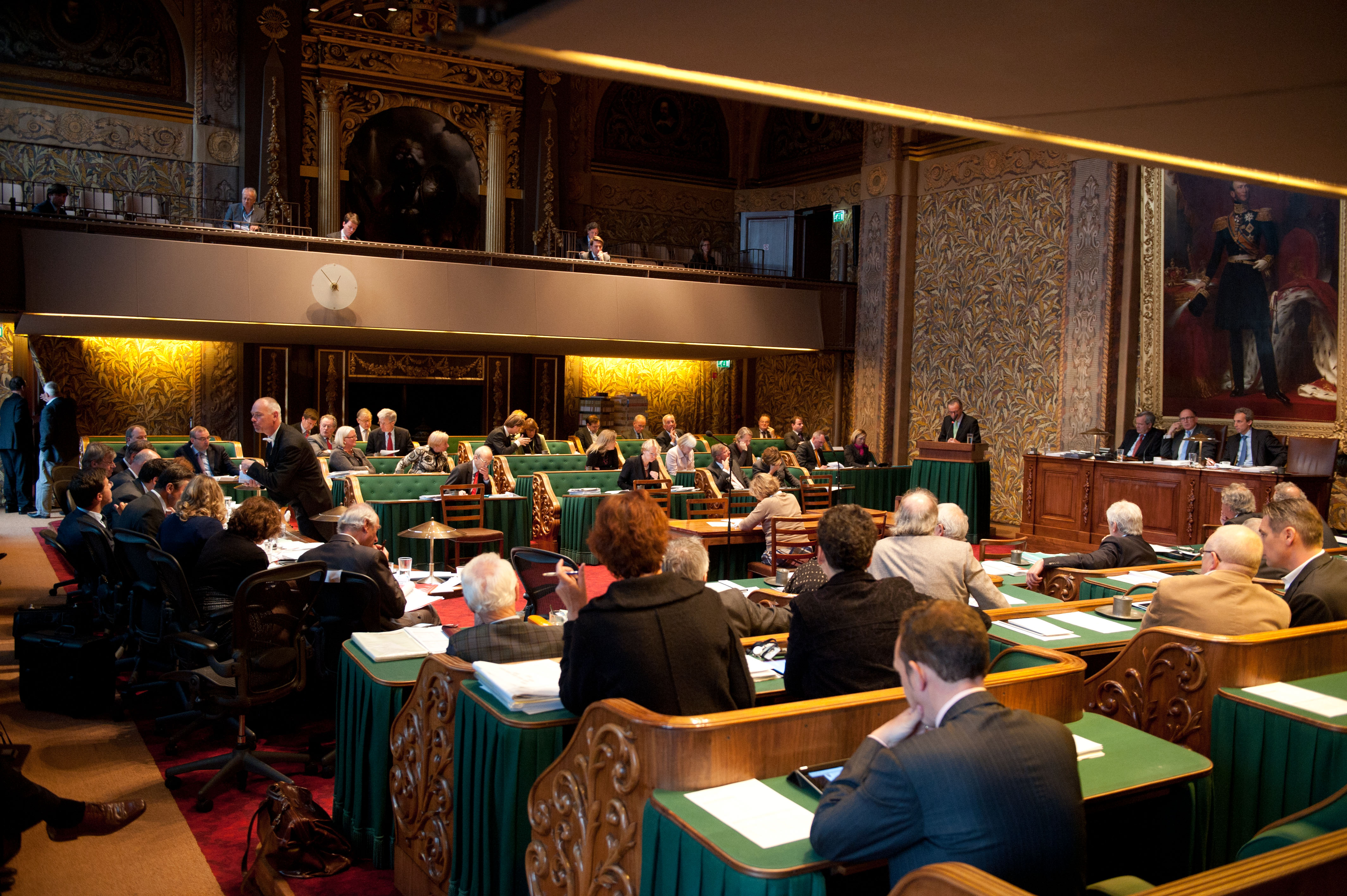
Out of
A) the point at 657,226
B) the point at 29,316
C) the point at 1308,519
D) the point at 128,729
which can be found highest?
the point at 657,226

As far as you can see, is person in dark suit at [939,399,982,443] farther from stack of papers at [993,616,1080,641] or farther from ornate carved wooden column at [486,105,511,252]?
stack of papers at [993,616,1080,641]

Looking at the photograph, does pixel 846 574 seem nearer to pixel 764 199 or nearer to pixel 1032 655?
pixel 1032 655

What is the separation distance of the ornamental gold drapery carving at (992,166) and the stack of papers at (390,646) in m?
11.4

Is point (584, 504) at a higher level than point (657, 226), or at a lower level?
lower

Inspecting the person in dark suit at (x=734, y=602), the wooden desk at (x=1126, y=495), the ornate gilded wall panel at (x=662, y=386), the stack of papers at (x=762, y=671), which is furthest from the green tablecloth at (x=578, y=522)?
the ornate gilded wall panel at (x=662, y=386)

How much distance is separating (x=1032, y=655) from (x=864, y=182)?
522 inches

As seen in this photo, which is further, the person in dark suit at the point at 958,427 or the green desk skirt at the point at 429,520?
the person in dark suit at the point at 958,427

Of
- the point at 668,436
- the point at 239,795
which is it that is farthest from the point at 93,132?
the point at 239,795

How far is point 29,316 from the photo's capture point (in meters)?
10.8

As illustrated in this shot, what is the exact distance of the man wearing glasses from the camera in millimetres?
10156

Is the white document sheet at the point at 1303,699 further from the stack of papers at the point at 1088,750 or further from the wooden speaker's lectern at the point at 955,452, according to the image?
the wooden speaker's lectern at the point at 955,452

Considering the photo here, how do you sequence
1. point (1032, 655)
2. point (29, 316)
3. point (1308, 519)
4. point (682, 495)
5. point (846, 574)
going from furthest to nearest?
point (29, 316) → point (682, 495) → point (1308, 519) → point (1032, 655) → point (846, 574)

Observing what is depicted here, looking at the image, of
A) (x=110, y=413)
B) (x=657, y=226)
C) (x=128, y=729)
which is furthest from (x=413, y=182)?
(x=128, y=729)

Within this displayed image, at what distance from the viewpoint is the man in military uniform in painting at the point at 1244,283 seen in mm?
10734
